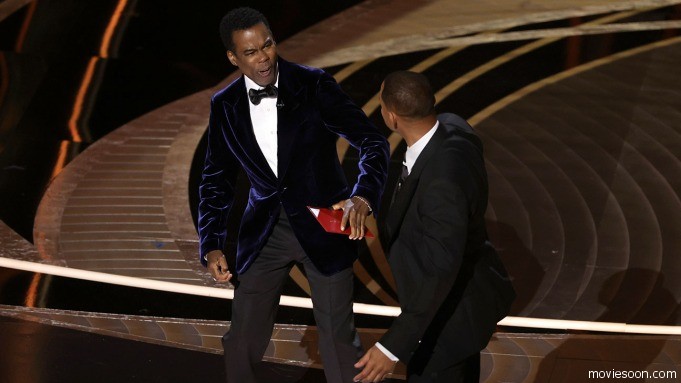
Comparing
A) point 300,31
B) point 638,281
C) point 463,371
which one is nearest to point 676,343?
point 638,281

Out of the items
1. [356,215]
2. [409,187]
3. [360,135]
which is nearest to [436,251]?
[409,187]

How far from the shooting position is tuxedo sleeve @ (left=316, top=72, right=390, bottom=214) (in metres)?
3.76

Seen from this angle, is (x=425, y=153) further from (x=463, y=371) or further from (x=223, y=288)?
(x=223, y=288)

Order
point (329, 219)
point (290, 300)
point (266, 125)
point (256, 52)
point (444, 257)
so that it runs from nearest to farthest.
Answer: point (444, 257), point (329, 219), point (256, 52), point (266, 125), point (290, 300)

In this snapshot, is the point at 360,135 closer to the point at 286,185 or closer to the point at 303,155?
the point at 303,155

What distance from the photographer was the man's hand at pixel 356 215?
3.60 m

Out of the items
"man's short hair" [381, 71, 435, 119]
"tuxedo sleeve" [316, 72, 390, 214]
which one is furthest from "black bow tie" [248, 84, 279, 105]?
"man's short hair" [381, 71, 435, 119]

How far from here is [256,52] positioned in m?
3.74

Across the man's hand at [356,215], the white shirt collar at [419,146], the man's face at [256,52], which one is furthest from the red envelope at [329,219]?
the man's face at [256,52]

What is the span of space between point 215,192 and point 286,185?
33 cm

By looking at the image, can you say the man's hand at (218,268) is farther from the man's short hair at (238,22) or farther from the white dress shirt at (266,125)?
the man's short hair at (238,22)

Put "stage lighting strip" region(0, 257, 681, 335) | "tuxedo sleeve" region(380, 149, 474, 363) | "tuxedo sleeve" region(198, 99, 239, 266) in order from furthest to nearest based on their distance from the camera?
"stage lighting strip" region(0, 257, 681, 335), "tuxedo sleeve" region(198, 99, 239, 266), "tuxedo sleeve" region(380, 149, 474, 363)

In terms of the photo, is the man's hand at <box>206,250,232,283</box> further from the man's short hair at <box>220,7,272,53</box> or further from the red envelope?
the man's short hair at <box>220,7,272,53</box>

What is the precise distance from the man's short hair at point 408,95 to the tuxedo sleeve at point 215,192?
958mm
